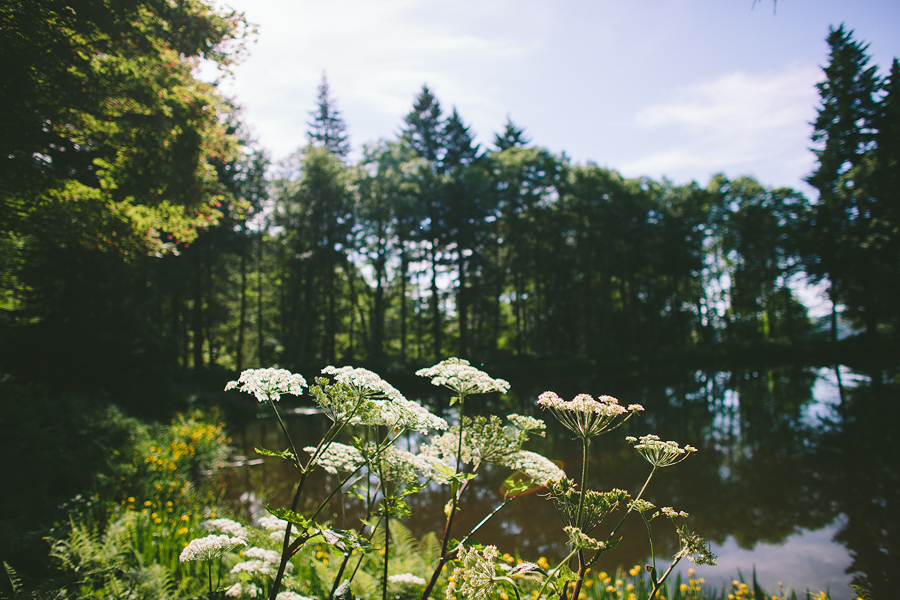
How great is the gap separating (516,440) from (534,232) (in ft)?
91.4

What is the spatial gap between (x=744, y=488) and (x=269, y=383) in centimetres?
876

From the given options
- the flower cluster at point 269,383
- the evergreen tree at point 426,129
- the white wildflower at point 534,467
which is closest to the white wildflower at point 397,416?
the flower cluster at point 269,383

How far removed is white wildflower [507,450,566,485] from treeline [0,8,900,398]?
6.73 m

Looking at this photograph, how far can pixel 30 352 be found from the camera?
31.0ft

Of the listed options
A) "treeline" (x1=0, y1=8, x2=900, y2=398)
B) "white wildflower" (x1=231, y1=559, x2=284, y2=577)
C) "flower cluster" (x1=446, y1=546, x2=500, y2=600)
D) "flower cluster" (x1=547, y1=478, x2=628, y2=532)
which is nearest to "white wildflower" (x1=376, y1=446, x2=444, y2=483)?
"flower cluster" (x1=446, y1=546, x2=500, y2=600)

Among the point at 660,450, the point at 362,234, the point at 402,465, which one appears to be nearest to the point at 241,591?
the point at 402,465

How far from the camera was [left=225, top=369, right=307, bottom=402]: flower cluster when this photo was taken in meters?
2.00

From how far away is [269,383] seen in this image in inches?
82.0

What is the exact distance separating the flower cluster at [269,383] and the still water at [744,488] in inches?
50.7

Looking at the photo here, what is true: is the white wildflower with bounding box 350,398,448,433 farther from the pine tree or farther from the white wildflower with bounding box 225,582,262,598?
the pine tree

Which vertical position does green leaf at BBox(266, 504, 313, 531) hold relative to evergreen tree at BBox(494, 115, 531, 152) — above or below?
below

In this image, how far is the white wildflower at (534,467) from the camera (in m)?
2.34

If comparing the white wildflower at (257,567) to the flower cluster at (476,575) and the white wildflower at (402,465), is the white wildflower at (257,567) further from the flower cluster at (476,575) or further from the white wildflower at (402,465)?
the flower cluster at (476,575)

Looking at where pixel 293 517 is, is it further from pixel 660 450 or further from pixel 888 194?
pixel 888 194
